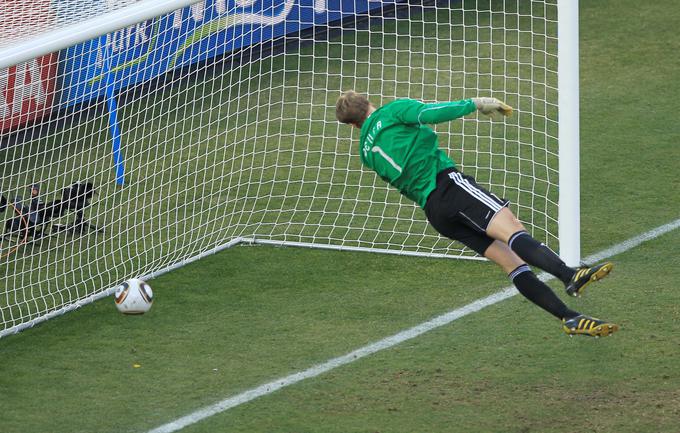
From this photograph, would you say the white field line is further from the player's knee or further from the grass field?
the player's knee

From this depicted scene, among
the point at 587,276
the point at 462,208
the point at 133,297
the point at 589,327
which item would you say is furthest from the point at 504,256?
the point at 133,297

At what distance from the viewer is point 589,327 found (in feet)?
23.7

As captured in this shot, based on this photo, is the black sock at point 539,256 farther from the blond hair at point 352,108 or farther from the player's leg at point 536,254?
the blond hair at point 352,108

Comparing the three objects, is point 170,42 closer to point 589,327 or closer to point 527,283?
point 527,283

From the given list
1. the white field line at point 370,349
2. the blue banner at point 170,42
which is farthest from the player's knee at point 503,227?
the blue banner at point 170,42

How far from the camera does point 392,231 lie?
10.2 meters

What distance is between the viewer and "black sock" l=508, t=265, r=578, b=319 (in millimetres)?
7414

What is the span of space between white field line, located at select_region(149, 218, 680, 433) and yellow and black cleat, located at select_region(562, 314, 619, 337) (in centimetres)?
133

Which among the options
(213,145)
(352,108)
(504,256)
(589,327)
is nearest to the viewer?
(589,327)

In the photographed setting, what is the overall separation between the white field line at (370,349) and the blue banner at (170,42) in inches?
121

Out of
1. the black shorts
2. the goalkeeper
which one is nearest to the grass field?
the goalkeeper

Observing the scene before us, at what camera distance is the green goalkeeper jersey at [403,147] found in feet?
24.6

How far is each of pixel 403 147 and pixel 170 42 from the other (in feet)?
12.7

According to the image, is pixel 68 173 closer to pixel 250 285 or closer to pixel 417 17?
pixel 250 285
